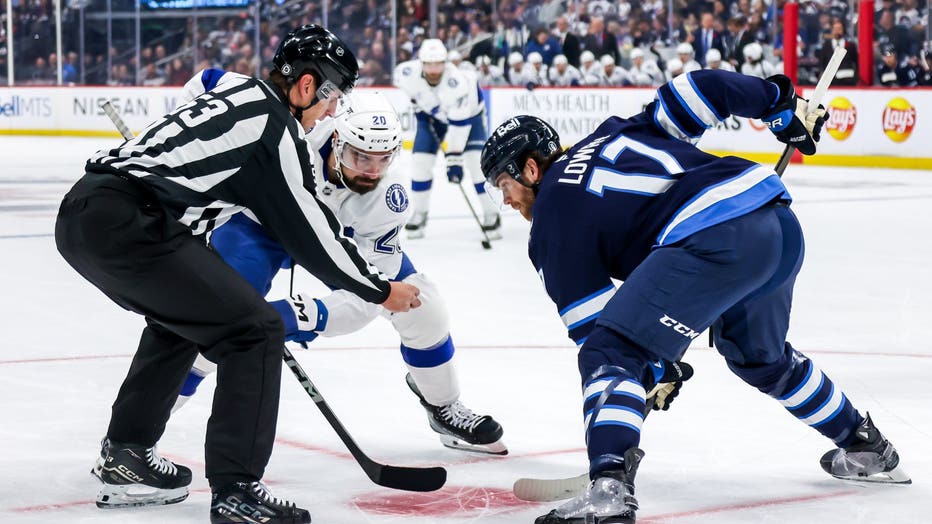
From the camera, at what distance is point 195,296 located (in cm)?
278

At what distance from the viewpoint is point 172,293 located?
279 centimetres

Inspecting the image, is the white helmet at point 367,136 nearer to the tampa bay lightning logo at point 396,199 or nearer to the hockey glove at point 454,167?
the tampa bay lightning logo at point 396,199

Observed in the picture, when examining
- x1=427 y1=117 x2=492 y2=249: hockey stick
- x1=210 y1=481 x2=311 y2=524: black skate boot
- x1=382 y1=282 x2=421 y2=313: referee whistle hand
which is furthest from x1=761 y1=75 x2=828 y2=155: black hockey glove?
x1=427 y1=117 x2=492 y2=249: hockey stick

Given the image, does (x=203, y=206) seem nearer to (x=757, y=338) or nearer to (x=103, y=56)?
(x=757, y=338)

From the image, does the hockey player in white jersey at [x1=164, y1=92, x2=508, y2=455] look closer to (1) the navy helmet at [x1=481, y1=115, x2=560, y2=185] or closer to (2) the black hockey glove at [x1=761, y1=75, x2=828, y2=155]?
(1) the navy helmet at [x1=481, y1=115, x2=560, y2=185]

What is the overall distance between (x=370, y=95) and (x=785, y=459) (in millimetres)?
1438

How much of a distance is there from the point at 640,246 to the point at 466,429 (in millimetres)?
977

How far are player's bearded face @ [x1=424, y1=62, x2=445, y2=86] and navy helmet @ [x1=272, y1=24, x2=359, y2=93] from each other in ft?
19.5

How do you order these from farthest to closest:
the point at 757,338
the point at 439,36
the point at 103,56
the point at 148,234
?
the point at 103,56
the point at 439,36
the point at 757,338
the point at 148,234

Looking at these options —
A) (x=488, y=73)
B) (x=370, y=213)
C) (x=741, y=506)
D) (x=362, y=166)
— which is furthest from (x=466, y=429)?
(x=488, y=73)

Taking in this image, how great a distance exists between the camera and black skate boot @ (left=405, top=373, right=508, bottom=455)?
142 inches

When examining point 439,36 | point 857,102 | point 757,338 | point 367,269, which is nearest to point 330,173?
point 367,269

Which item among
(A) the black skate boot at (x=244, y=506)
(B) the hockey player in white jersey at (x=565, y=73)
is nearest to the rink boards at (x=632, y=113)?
(B) the hockey player in white jersey at (x=565, y=73)

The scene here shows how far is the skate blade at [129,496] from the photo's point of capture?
3.06 meters
